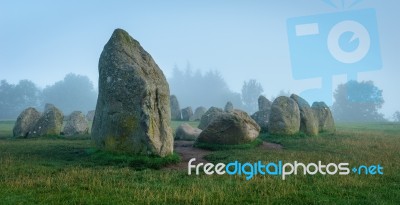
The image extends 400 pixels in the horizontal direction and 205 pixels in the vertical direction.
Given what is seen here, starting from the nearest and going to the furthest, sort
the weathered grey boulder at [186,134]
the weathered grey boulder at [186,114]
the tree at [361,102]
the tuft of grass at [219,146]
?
the tuft of grass at [219,146], the weathered grey boulder at [186,134], the weathered grey boulder at [186,114], the tree at [361,102]

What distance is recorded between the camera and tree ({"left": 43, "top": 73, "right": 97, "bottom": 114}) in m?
134

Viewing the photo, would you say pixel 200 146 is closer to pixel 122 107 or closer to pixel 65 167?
pixel 122 107

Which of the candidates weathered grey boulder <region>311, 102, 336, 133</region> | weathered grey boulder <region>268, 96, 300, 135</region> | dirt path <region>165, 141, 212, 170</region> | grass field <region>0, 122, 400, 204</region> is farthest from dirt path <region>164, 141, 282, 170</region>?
weathered grey boulder <region>311, 102, 336, 133</region>

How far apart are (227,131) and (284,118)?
7.74 m

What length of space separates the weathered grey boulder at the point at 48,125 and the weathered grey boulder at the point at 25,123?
1.37 ft

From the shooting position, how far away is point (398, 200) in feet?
32.6

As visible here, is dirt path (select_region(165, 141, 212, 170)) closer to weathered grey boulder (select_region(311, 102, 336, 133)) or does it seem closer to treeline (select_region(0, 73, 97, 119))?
weathered grey boulder (select_region(311, 102, 336, 133))

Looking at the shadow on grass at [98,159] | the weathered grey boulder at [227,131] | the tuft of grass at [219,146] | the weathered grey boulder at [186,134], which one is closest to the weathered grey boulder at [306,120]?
the weathered grey boulder at [186,134]

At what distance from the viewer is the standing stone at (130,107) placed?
16.3 metres

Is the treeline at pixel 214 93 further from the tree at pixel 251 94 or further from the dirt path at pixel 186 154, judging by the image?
the dirt path at pixel 186 154

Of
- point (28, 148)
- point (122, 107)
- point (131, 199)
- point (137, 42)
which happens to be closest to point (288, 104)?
point (137, 42)

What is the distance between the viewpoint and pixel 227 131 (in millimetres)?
21797

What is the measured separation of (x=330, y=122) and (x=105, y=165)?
26974 millimetres

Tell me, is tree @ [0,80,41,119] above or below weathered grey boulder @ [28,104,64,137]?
above
